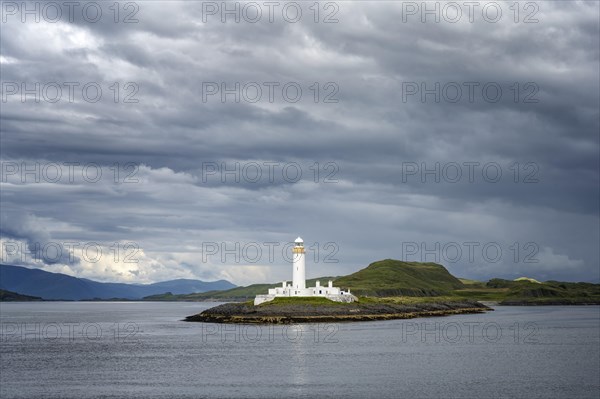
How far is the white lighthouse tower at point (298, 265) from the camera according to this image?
155500 mm

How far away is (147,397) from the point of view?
62.0 m

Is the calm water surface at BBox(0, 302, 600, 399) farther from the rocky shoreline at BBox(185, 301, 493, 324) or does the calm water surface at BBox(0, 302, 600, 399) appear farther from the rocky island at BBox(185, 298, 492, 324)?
the rocky island at BBox(185, 298, 492, 324)

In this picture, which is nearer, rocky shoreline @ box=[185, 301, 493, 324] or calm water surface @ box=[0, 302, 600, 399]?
calm water surface @ box=[0, 302, 600, 399]

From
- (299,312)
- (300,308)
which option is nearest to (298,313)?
(299,312)

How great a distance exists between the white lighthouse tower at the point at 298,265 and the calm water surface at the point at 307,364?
23.8 m

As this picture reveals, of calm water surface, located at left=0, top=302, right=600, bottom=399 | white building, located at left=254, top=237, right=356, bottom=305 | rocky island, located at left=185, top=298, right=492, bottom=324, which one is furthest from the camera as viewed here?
white building, located at left=254, top=237, right=356, bottom=305

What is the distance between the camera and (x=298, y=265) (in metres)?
156

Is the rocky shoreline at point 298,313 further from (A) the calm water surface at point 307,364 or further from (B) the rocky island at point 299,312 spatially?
(A) the calm water surface at point 307,364

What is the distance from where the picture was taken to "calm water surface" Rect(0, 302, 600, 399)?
64938mm

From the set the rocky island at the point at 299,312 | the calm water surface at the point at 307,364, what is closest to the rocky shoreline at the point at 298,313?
the rocky island at the point at 299,312

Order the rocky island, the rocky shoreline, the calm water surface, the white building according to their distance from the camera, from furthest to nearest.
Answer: the white building
the rocky island
the rocky shoreline
the calm water surface

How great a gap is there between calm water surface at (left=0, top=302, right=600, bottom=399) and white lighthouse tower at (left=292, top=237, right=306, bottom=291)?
2376 centimetres

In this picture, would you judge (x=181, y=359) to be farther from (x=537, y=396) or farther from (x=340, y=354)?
(x=537, y=396)

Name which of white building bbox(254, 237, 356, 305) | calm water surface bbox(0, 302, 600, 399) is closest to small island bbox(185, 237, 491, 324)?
white building bbox(254, 237, 356, 305)
